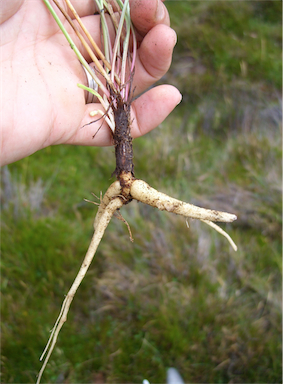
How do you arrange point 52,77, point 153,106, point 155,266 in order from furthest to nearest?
1. point 155,266
2. point 153,106
3. point 52,77

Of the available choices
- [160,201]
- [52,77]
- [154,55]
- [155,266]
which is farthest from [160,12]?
[155,266]

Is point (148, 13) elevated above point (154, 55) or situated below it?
above

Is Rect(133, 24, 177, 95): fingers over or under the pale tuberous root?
over

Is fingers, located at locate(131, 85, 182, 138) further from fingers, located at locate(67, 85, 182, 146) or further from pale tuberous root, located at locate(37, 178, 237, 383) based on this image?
pale tuberous root, located at locate(37, 178, 237, 383)

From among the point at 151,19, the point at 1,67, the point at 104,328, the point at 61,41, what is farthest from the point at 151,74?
the point at 104,328

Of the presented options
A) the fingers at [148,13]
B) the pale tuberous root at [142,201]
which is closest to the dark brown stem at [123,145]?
the pale tuberous root at [142,201]

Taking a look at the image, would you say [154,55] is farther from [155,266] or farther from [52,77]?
[155,266]

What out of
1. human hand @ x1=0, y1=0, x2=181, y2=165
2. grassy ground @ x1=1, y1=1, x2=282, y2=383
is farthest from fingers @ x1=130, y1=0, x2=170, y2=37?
grassy ground @ x1=1, y1=1, x2=282, y2=383
